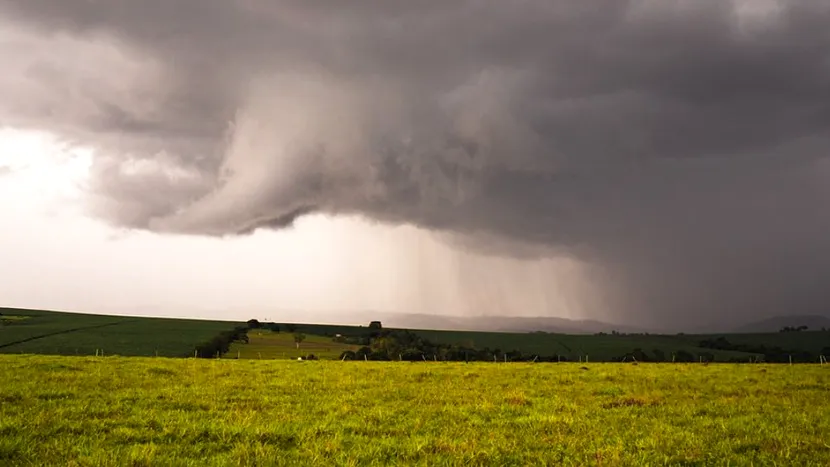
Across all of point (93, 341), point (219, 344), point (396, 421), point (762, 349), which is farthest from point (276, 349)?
point (762, 349)

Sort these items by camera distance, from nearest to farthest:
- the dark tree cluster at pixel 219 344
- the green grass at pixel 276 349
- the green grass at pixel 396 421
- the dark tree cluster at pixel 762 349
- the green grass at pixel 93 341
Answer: the green grass at pixel 396 421 → the green grass at pixel 93 341 → the green grass at pixel 276 349 → the dark tree cluster at pixel 219 344 → the dark tree cluster at pixel 762 349

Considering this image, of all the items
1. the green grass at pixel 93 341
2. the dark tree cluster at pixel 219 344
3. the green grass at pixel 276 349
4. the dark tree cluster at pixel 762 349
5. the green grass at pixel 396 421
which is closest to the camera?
the green grass at pixel 396 421

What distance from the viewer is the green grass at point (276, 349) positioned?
9338 centimetres

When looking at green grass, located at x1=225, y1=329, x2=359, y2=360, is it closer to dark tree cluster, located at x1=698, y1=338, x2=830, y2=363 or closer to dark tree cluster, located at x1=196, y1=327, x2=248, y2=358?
dark tree cluster, located at x1=196, y1=327, x2=248, y2=358

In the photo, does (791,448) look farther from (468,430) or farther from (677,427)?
(468,430)

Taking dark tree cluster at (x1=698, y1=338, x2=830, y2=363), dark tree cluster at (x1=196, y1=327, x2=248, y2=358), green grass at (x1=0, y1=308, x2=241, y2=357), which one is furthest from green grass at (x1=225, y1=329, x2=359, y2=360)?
dark tree cluster at (x1=698, y1=338, x2=830, y2=363)

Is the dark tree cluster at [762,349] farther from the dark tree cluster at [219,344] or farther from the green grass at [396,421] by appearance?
the green grass at [396,421]

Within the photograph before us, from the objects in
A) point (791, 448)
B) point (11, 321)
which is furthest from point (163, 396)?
point (11, 321)

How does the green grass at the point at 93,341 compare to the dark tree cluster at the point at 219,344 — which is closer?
the green grass at the point at 93,341

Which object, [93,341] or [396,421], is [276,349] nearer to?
[93,341]

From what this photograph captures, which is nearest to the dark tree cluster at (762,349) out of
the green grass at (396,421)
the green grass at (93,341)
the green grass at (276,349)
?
the green grass at (276,349)

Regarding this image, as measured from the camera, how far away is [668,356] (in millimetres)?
128500

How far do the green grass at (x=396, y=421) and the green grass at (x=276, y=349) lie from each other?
59.5 m

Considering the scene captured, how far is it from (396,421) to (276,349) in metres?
91.0
